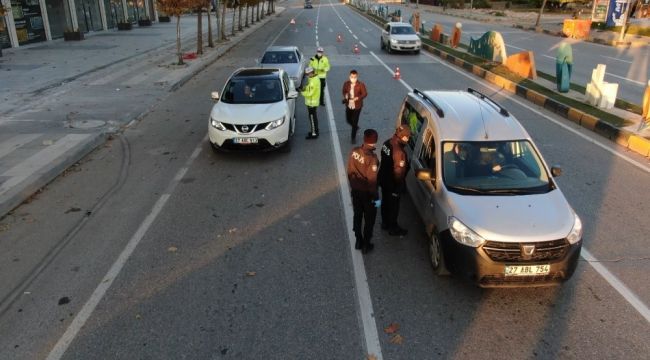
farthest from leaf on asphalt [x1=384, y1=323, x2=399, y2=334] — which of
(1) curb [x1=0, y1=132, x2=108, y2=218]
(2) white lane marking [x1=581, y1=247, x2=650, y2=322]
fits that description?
(1) curb [x1=0, y1=132, x2=108, y2=218]

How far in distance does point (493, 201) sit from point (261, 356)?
9.93ft

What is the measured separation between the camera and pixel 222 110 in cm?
988

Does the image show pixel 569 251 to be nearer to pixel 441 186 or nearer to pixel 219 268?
pixel 441 186

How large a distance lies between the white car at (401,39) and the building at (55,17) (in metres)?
18.4

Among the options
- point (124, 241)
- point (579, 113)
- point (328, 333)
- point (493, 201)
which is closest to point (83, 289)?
point (124, 241)

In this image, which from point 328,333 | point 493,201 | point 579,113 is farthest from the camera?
point 579,113

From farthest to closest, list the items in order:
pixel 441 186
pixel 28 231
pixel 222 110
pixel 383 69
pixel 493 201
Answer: pixel 383 69
pixel 222 110
pixel 28 231
pixel 441 186
pixel 493 201

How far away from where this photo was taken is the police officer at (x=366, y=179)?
583cm

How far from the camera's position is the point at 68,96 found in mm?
15594

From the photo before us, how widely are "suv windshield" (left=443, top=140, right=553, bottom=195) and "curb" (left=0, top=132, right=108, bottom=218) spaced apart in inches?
268

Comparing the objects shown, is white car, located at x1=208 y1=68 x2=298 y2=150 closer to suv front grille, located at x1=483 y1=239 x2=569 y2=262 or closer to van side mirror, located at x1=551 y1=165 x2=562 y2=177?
van side mirror, located at x1=551 y1=165 x2=562 y2=177

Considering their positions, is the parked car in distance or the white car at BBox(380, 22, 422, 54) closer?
the parked car in distance

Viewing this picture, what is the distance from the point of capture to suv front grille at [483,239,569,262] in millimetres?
4914

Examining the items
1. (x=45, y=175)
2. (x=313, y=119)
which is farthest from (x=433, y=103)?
(x=45, y=175)
